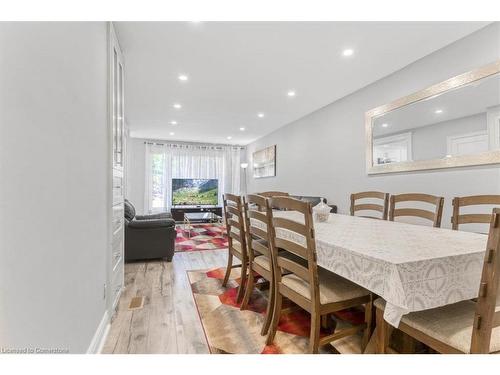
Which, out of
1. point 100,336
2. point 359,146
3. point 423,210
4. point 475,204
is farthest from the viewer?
point 359,146

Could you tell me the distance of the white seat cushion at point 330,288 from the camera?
1.39 metres

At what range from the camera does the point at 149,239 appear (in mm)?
3395

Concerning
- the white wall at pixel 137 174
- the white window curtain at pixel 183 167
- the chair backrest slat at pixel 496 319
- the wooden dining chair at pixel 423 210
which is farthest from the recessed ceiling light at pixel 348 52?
the white wall at pixel 137 174

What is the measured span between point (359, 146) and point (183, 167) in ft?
18.0

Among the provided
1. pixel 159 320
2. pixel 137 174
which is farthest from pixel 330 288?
pixel 137 174

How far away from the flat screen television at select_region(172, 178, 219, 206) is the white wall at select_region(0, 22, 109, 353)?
595cm

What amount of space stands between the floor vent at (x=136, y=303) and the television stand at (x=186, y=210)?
475 centimetres

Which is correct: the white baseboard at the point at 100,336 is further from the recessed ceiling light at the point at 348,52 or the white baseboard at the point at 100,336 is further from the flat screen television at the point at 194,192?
the flat screen television at the point at 194,192

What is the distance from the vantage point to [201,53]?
2623 millimetres

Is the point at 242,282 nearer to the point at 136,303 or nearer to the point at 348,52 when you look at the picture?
the point at 136,303

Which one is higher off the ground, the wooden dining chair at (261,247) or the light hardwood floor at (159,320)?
the wooden dining chair at (261,247)

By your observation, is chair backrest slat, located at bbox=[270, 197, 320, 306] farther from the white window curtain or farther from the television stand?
the white window curtain

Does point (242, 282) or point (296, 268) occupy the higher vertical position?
point (296, 268)
